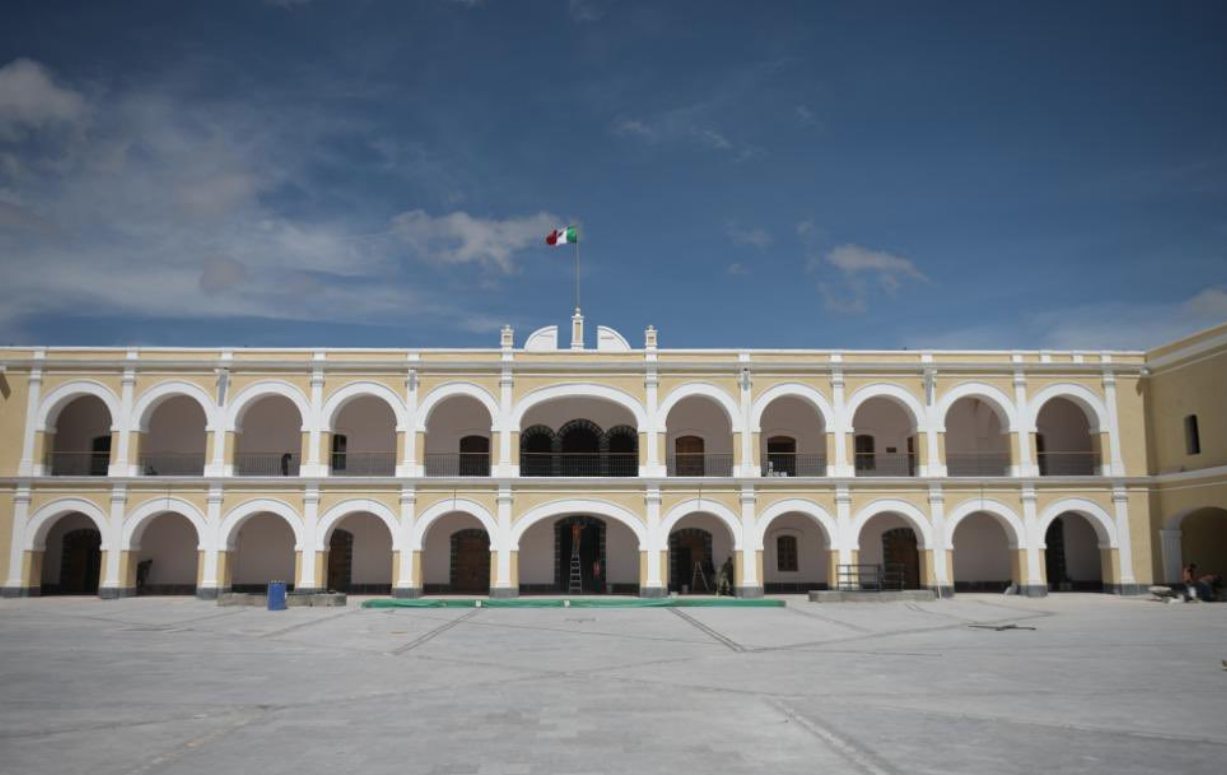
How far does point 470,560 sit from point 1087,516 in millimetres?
17179

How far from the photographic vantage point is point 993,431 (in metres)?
28.7

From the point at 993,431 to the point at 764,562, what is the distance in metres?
7.97

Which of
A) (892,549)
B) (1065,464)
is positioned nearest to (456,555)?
(892,549)

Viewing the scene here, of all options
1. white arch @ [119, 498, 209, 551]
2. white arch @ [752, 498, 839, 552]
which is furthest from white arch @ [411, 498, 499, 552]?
white arch @ [752, 498, 839, 552]

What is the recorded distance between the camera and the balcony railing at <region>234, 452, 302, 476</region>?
27.5 m

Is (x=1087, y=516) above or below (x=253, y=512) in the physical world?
below

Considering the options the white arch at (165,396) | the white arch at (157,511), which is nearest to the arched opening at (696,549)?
the white arch at (157,511)

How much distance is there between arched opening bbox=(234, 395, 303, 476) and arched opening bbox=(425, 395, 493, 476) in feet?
12.7

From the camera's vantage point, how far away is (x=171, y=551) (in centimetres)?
2755

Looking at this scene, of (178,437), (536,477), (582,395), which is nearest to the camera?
(536,477)

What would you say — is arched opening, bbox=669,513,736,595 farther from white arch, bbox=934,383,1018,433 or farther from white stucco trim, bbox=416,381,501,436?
white arch, bbox=934,383,1018,433

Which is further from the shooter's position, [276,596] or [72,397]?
[72,397]

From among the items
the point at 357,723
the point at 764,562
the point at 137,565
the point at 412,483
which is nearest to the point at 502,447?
the point at 412,483

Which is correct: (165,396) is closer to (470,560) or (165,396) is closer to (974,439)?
(470,560)
